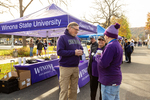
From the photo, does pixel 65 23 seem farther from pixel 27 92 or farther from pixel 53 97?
pixel 27 92

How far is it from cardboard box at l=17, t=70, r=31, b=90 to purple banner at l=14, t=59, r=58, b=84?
0.20 meters

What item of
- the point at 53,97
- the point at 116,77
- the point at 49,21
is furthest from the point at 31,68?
the point at 116,77

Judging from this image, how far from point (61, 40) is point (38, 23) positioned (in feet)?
7.85

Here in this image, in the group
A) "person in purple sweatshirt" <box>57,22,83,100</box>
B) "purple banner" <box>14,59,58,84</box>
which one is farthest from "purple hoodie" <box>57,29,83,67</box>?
"purple banner" <box>14,59,58,84</box>

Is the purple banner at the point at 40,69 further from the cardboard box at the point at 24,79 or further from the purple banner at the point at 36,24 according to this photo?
the purple banner at the point at 36,24

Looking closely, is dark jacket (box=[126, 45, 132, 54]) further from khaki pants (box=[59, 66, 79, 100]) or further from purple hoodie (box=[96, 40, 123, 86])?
purple hoodie (box=[96, 40, 123, 86])

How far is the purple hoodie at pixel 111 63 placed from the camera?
1839mm

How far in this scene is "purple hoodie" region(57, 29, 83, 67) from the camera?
263 cm

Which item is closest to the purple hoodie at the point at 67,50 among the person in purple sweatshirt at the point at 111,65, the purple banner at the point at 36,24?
the person in purple sweatshirt at the point at 111,65

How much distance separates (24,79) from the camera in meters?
4.63

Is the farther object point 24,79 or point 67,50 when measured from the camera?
point 24,79

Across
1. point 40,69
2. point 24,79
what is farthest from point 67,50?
point 40,69

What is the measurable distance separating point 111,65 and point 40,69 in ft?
13.7

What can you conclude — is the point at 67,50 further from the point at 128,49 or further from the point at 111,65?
the point at 128,49
